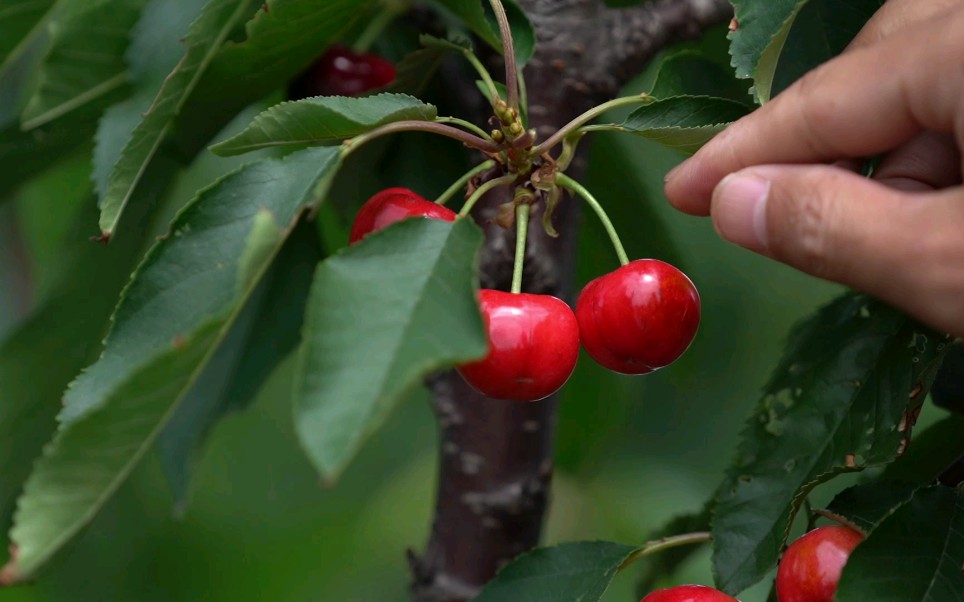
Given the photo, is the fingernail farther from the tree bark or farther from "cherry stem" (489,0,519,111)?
the tree bark

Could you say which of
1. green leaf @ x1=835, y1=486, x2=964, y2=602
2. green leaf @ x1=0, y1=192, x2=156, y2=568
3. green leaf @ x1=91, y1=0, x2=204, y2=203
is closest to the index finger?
green leaf @ x1=835, y1=486, x2=964, y2=602

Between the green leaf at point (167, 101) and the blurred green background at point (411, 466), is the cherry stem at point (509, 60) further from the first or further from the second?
the blurred green background at point (411, 466)

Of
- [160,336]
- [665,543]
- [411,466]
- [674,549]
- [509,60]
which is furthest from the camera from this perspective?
[411,466]

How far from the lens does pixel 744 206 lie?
627mm

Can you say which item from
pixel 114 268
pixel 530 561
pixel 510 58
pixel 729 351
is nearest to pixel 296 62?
pixel 510 58

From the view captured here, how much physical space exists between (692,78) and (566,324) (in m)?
0.31

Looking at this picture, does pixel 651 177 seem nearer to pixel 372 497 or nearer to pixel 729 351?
pixel 729 351

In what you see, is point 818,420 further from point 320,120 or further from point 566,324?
point 320,120

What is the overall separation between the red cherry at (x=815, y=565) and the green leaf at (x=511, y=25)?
0.45 meters

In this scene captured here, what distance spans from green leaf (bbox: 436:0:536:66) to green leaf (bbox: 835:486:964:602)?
47 centimetres

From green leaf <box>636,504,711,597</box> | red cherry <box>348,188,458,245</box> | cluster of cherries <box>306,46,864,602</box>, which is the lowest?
green leaf <box>636,504,711,597</box>

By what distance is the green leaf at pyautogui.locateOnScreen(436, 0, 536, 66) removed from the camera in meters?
0.81

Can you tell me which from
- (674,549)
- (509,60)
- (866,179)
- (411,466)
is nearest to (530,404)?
(674,549)

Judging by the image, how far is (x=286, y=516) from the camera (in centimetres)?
159
